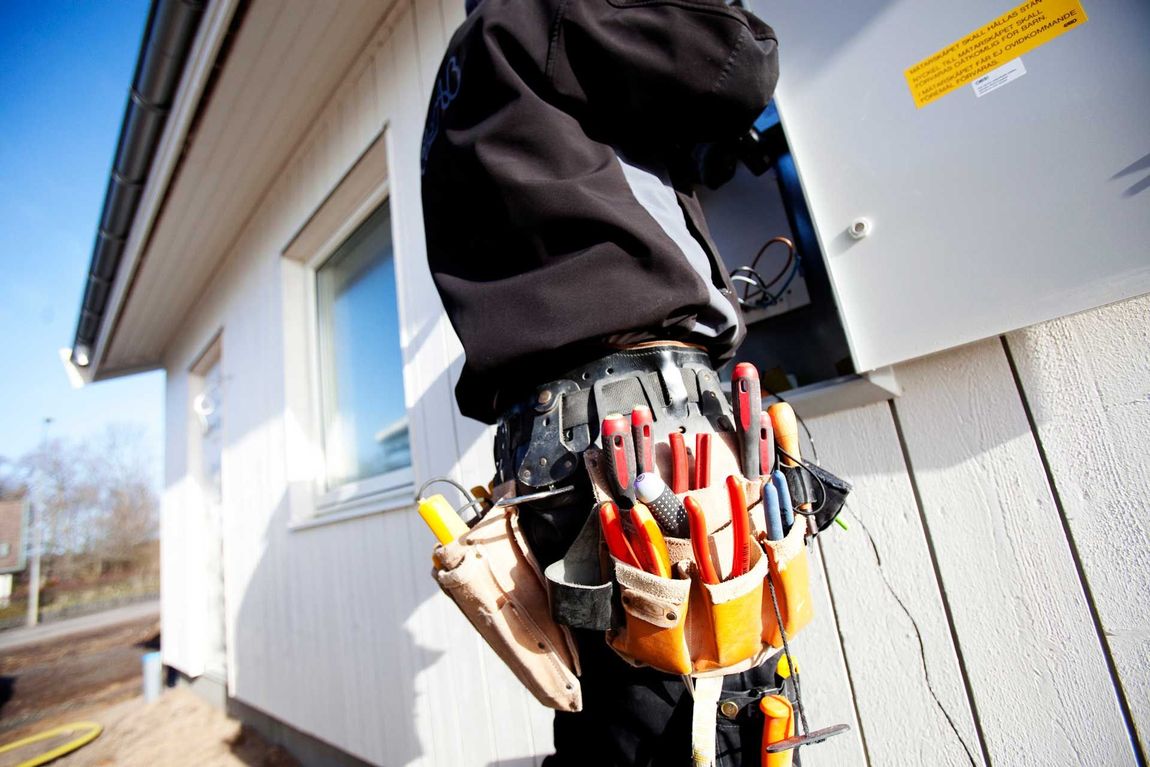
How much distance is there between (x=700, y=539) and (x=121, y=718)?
21.4ft

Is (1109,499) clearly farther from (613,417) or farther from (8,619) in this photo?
(8,619)

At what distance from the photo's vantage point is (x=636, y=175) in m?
0.75

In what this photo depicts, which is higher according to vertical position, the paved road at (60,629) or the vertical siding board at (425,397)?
the vertical siding board at (425,397)

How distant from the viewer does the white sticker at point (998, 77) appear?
0.73 metres

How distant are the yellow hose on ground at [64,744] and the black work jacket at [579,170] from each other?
524cm

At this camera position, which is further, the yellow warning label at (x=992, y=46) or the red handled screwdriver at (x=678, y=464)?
the yellow warning label at (x=992, y=46)

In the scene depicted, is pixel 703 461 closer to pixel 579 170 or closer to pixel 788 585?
pixel 788 585

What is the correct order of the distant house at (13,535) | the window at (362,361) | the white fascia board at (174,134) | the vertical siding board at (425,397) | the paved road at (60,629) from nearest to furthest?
the vertical siding board at (425,397) < the white fascia board at (174,134) < the window at (362,361) < the paved road at (60,629) < the distant house at (13,535)

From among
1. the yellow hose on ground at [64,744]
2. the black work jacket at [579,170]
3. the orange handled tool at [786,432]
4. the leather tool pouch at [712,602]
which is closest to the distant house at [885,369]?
the black work jacket at [579,170]

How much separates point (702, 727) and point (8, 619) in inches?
1200

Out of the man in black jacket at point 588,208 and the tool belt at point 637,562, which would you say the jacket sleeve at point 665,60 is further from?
the tool belt at point 637,562

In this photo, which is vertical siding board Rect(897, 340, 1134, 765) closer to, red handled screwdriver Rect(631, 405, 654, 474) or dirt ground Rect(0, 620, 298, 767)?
red handled screwdriver Rect(631, 405, 654, 474)

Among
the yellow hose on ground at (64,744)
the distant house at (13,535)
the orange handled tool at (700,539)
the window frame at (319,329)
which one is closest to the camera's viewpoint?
the orange handled tool at (700,539)

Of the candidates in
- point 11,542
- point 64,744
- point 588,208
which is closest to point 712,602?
point 588,208
